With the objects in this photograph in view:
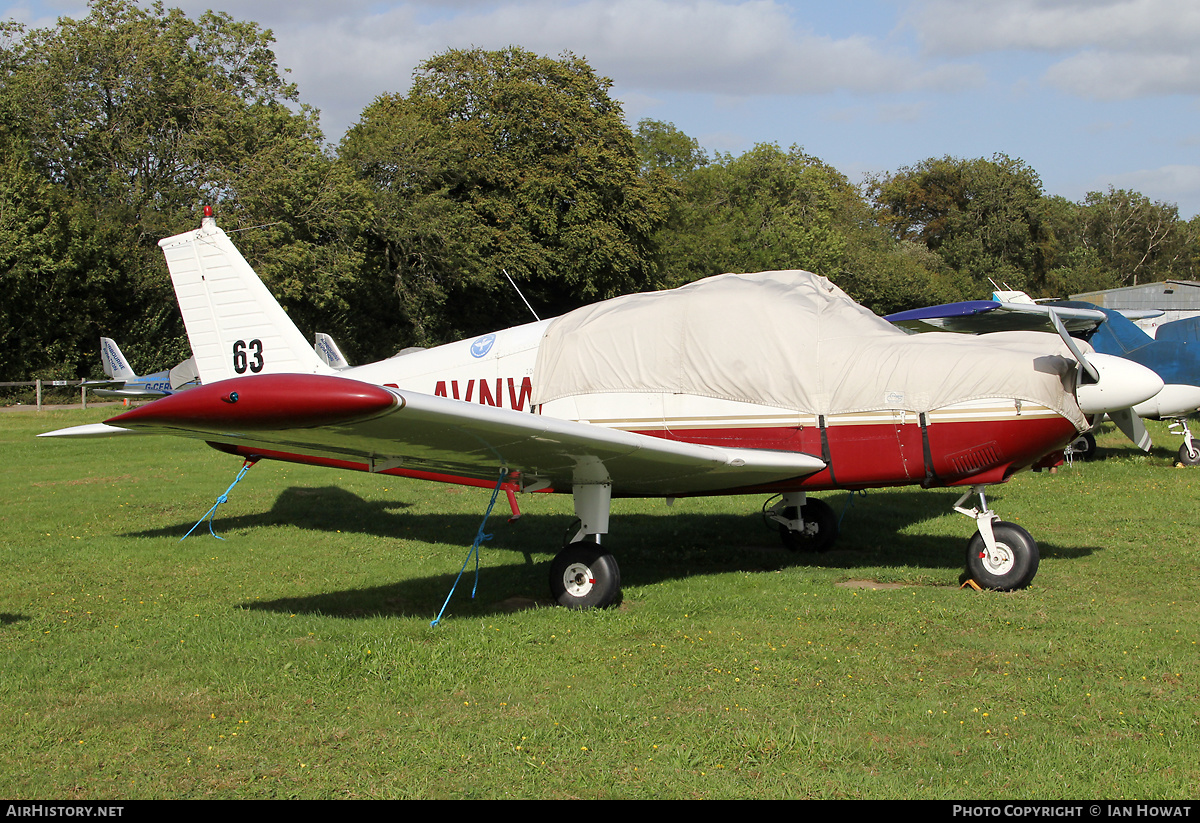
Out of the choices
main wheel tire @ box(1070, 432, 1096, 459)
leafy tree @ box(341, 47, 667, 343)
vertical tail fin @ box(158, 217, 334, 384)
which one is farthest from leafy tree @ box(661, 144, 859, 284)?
vertical tail fin @ box(158, 217, 334, 384)

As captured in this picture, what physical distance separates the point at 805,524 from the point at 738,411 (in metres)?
2.23

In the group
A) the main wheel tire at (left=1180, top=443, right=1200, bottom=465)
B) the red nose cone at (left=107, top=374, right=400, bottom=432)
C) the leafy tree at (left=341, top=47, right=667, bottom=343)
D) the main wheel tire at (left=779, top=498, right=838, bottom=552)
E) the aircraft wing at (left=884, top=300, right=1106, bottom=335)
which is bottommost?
the main wheel tire at (left=779, top=498, right=838, bottom=552)

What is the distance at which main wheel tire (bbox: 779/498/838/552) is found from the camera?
9.14m

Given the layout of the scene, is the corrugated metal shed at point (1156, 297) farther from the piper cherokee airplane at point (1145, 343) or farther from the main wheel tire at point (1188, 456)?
the main wheel tire at point (1188, 456)

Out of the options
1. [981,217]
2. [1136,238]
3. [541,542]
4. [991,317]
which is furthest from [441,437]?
[1136,238]

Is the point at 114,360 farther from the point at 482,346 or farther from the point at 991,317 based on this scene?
the point at 991,317

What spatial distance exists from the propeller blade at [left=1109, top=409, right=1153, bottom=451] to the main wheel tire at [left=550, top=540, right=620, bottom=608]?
4325mm

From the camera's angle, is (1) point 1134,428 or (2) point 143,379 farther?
(2) point 143,379

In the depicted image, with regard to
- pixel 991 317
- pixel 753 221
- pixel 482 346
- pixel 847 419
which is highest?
pixel 753 221

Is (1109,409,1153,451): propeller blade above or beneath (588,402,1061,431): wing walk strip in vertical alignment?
beneath

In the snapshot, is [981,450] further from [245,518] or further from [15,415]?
[15,415]

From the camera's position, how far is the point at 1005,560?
7105 millimetres

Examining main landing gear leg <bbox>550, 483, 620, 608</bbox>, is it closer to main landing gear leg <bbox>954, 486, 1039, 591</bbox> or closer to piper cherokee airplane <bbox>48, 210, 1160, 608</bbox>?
piper cherokee airplane <bbox>48, 210, 1160, 608</bbox>

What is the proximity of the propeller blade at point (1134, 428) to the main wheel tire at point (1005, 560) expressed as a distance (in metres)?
1.48
